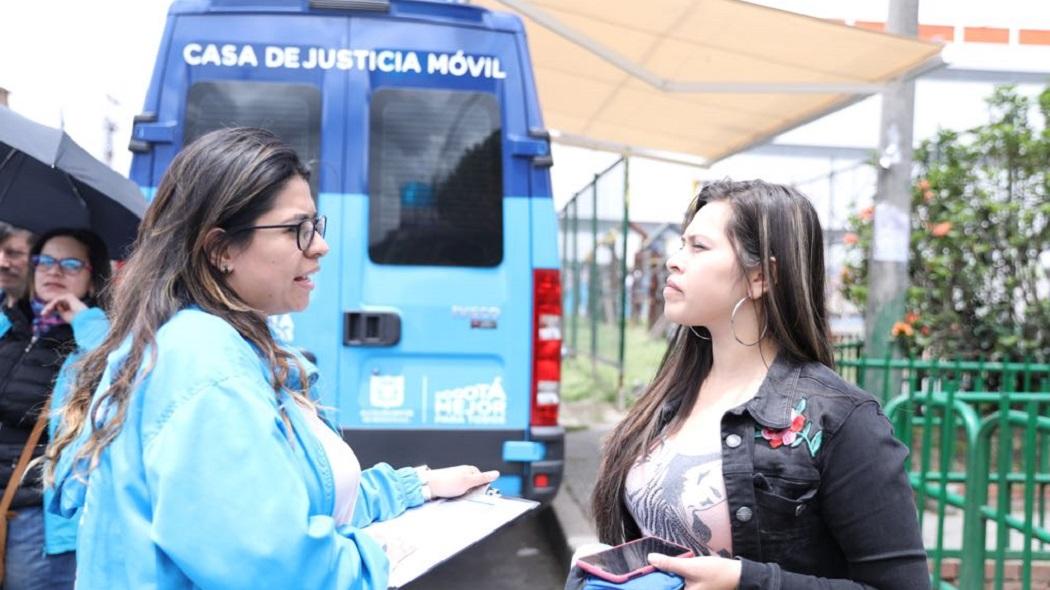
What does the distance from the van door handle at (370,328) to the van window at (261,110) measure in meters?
0.66

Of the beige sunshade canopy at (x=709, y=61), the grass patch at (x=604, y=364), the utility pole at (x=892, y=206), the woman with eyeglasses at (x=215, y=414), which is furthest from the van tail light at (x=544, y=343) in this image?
the grass patch at (x=604, y=364)

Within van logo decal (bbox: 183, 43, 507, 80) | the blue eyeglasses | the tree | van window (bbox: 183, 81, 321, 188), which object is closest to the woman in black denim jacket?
the blue eyeglasses

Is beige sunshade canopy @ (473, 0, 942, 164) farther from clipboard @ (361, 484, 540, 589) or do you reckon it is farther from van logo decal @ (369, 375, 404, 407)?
clipboard @ (361, 484, 540, 589)

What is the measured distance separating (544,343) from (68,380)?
2278 mm

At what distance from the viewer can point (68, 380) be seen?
2.55 meters

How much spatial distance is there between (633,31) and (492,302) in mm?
2616

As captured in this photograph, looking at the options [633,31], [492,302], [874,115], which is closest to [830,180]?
[633,31]

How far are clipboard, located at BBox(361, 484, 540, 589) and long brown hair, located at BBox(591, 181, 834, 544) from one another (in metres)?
0.20

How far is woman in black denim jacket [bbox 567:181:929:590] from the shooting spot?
1.54 metres

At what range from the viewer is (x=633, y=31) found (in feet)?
19.7

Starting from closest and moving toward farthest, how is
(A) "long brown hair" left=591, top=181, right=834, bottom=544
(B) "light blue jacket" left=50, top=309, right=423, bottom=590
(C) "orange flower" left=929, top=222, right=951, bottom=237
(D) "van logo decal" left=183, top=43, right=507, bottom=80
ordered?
(B) "light blue jacket" left=50, top=309, right=423, bottom=590, (A) "long brown hair" left=591, top=181, right=834, bottom=544, (D) "van logo decal" left=183, top=43, right=507, bottom=80, (C) "orange flower" left=929, top=222, right=951, bottom=237

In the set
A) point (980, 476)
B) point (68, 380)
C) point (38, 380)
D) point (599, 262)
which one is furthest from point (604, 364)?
point (68, 380)

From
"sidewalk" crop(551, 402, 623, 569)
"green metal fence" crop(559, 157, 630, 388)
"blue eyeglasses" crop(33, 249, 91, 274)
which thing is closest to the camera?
"blue eyeglasses" crop(33, 249, 91, 274)

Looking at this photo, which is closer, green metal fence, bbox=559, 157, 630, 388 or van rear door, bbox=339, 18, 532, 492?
van rear door, bbox=339, 18, 532, 492
